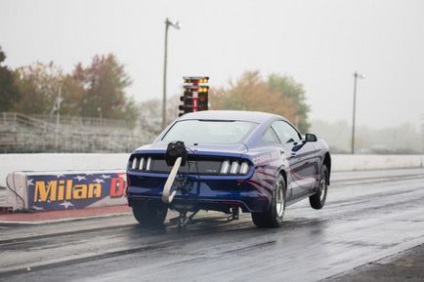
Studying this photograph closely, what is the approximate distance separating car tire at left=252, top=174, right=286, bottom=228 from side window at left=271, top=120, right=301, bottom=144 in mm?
858

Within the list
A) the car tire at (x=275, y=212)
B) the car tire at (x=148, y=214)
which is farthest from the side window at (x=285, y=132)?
the car tire at (x=148, y=214)

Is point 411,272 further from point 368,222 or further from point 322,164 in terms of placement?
point 322,164

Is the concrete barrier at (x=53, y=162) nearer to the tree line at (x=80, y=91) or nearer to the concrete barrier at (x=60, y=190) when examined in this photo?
the concrete barrier at (x=60, y=190)

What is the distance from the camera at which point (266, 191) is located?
10.7 meters

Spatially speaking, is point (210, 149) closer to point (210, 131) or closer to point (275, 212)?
point (210, 131)

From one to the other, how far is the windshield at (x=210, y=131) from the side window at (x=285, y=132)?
23.8 inches

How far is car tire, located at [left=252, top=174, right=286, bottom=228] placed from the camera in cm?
1098

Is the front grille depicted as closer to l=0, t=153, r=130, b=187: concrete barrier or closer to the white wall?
l=0, t=153, r=130, b=187: concrete barrier

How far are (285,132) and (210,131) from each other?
150 cm

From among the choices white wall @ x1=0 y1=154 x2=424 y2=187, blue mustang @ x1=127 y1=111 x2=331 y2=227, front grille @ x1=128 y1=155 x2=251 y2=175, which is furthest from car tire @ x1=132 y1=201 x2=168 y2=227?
white wall @ x1=0 y1=154 x2=424 y2=187

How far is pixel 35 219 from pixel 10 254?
3.90 meters

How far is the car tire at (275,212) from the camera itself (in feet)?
36.0

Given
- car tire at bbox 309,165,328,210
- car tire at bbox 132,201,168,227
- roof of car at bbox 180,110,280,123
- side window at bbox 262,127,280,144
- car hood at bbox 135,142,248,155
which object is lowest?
car tire at bbox 132,201,168,227

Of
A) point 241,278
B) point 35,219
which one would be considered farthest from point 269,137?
point 241,278
